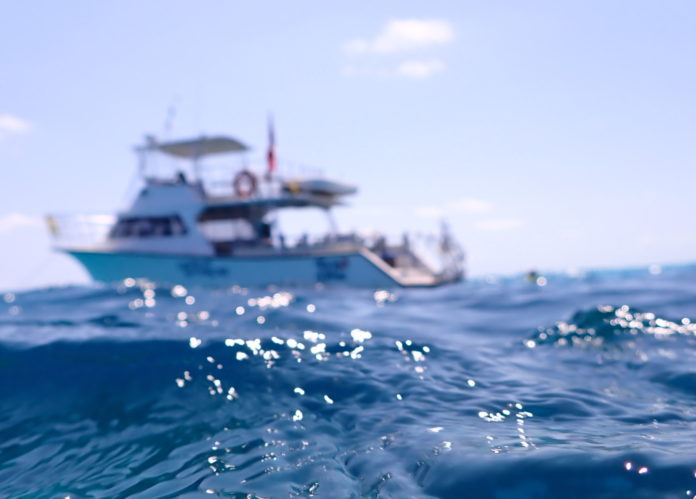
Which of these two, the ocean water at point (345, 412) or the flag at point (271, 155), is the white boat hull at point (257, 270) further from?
the ocean water at point (345, 412)

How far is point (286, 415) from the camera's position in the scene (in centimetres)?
328

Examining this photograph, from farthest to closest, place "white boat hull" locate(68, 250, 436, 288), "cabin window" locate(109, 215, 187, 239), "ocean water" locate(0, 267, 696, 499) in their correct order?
"cabin window" locate(109, 215, 187, 239), "white boat hull" locate(68, 250, 436, 288), "ocean water" locate(0, 267, 696, 499)

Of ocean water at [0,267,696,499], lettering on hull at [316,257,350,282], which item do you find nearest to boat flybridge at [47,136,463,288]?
lettering on hull at [316,257,350,282]

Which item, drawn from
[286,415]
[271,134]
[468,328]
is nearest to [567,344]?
[468,328]

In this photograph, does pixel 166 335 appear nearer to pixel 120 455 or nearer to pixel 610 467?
pixel 120 455

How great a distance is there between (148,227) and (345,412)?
19.8 meters

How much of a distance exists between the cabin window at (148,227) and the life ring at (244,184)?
268 centimetres

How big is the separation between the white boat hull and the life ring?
2871 mm

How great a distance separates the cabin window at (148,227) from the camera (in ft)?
68.6

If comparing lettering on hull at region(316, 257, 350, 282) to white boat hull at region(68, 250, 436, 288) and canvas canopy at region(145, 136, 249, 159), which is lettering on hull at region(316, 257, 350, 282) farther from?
canvas canopy at region(145, 136, 249, 159)

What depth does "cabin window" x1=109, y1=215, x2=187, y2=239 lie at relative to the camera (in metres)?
20.9

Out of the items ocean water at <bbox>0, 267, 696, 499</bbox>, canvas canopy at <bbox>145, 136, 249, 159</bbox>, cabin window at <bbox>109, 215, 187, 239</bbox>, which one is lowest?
ocean water at <bbox>0, 267, 696, 499</bbox>

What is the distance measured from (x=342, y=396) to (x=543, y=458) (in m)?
1.55

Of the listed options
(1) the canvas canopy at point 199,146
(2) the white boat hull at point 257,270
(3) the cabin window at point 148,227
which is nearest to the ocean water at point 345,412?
(2) the white boat hull at point 257,270
